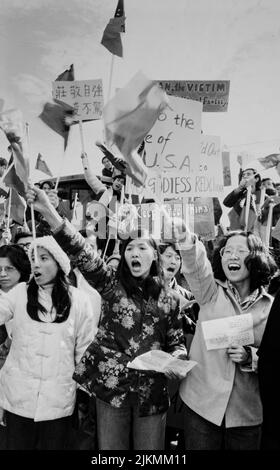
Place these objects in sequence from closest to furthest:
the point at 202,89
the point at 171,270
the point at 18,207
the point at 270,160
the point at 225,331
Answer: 1. the point at 225,331
2. the point at 171,270
3. the point at 202,89
4. the point at 18,207
5. the point at 270,160

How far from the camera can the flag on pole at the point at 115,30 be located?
141 inches

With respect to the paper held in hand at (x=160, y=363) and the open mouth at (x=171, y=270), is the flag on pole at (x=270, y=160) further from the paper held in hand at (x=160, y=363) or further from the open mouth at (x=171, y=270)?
the paper held in hand at (x=160, y=363)

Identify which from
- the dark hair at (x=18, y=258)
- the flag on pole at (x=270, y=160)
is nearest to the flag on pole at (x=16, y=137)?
the dark hair at (x=18, y=258)

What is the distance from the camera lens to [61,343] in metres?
2.27

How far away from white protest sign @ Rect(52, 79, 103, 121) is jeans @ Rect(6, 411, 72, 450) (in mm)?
2374

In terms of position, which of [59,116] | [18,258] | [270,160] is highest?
[270,160]

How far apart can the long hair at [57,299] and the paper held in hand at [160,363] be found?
1.65 feet

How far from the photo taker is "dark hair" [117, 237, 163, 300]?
2.24 m

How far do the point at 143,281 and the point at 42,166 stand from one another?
2730 millimetres

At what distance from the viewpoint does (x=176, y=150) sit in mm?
2809

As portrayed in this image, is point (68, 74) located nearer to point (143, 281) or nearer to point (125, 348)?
point (143, 281)

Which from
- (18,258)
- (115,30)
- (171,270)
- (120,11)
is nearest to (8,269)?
(18,258)

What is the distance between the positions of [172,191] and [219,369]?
115cm
